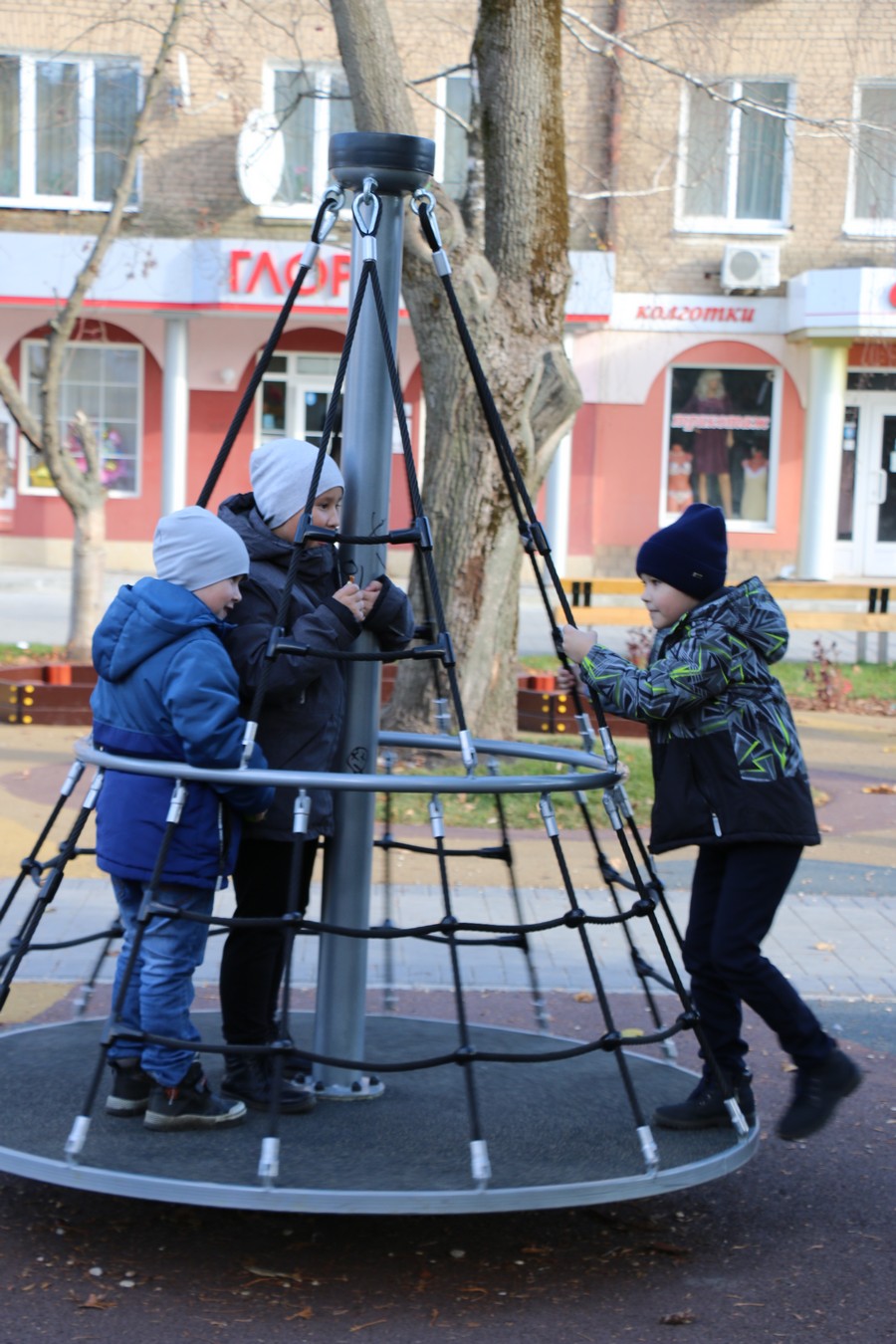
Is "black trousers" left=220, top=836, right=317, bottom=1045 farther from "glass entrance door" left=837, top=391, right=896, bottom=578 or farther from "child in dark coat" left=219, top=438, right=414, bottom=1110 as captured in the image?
"glass entrance door" left=837, top=391, right=896, bottom=578

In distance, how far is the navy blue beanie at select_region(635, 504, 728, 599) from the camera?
4125 mm

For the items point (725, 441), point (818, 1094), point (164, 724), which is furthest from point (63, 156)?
point (818, 1094)

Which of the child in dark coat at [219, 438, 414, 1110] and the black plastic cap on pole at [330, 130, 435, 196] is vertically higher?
the black plastic cap on pole at [330, 130, 435, 196]

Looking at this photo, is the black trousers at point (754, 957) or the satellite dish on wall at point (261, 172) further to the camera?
the satellite dish on wall at point (261, 172)

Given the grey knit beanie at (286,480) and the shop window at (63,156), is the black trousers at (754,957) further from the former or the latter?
the shop window at (63,156)

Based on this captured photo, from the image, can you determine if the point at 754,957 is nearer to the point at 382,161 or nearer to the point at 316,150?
the point at 382,161

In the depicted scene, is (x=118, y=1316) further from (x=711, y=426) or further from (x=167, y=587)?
(x=711, y=426)

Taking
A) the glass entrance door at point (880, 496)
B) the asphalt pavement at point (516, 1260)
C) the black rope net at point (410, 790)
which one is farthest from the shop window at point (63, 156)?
the black rope net at point (410, 790)

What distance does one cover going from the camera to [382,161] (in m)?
4.16

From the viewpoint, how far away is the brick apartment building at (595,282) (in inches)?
824

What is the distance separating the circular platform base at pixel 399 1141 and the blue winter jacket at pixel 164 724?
63 cm

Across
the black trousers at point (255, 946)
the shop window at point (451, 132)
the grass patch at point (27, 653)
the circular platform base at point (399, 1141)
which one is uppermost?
the shop window at point (451, 132)

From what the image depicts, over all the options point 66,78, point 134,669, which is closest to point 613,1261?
point 134,669

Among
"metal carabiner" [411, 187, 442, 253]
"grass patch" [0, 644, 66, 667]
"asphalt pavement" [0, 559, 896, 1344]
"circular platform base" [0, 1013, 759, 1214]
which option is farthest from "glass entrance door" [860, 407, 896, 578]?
"metal carabiner" [411, 187, 442, 253]
